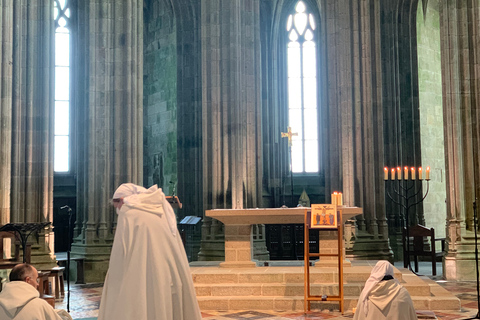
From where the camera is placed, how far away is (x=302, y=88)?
24703 mm

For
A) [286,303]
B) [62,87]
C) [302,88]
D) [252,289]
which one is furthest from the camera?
[302,88]

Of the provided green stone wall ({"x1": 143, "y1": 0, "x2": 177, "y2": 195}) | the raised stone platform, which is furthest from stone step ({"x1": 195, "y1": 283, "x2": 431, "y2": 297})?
green stone wall ({"x1": 143, "y1": 0, "x2": 177, "y2": 195})

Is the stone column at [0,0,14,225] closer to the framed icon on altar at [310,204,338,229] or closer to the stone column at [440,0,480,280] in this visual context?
the framed icon on altar at [310,204,338,229]

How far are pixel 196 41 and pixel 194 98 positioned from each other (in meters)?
1.87

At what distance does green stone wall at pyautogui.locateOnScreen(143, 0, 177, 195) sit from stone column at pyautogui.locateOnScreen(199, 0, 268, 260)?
464 cm

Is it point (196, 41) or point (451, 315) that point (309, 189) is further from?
point (451, 315)

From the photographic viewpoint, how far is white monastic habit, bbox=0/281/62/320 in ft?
15.6

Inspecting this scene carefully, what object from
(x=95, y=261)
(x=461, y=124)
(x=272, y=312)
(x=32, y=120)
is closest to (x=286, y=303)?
(x=272, y=312)

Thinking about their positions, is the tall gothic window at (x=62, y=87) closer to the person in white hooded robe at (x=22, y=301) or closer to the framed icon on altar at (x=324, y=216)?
the framed icon on altar at (x=324, y=216)

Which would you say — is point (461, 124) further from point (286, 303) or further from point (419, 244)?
point (286, 303)

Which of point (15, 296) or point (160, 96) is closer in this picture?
point (15, 296)

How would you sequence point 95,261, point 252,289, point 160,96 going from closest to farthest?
point 252,289 < point 95,261 < point 160,96

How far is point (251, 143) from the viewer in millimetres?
18250

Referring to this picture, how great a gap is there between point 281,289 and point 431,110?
14.3m
